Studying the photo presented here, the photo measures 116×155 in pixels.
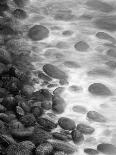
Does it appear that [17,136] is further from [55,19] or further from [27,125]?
[55,19]

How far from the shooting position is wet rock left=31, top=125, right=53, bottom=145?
13.5ft

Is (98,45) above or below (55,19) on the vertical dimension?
below

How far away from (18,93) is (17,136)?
0.78 metres

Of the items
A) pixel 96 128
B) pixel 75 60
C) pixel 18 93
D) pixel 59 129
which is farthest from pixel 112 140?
pixel 75 60

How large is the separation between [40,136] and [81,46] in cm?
203

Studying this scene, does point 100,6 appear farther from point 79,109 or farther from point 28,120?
point 28,120

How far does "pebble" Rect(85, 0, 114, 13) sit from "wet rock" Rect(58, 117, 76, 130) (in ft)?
10.3

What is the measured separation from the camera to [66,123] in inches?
172

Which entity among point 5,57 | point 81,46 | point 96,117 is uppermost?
point 81,46

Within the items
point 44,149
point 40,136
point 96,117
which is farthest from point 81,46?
point 44,149

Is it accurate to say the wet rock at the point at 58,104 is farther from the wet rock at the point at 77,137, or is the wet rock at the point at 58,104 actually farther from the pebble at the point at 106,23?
the pebble at the point at 106,23

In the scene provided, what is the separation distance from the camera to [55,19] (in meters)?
6.65

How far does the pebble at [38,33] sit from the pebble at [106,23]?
3.07 feet

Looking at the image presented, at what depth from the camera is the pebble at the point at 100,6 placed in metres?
7.09
